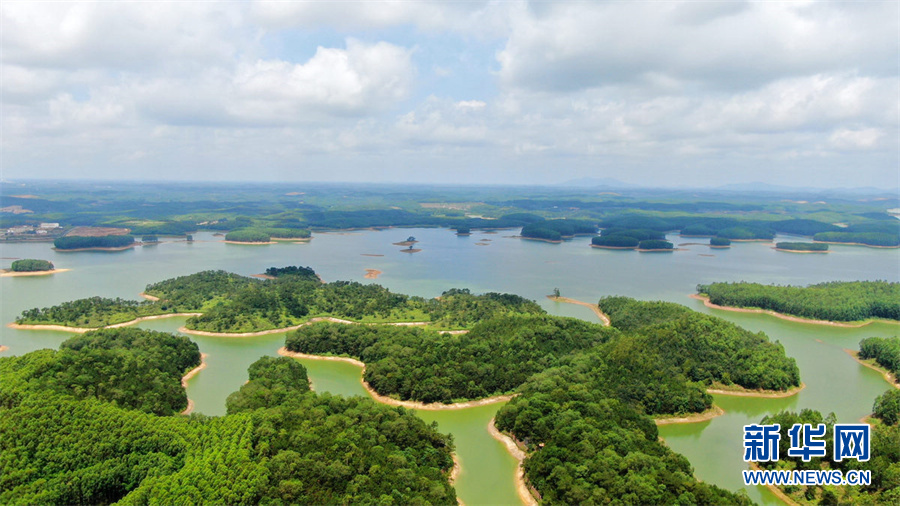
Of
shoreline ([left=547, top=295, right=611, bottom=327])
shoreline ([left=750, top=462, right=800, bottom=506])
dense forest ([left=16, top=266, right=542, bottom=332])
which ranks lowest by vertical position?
shoreline ([left=750, top=462, right=800, bottom=506])

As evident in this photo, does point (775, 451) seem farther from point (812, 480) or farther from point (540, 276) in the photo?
point (540, 276)

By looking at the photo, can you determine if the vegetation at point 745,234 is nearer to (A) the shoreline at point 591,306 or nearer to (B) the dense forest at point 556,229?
(B) the dense forest at point 556,229

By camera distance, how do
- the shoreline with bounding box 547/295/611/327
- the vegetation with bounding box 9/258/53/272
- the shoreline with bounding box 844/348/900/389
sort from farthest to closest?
the vegetation with bounding box 9/258/53/272
the shoreline with bounding box 547/295/611/327
the shoreline with bounding box 844/348/900/389

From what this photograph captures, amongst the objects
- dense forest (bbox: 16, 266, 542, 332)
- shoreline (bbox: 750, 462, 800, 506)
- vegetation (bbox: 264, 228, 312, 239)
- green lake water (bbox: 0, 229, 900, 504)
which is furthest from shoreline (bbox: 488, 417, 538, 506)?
vegetation (bbox: 264, 228, 312, 239)

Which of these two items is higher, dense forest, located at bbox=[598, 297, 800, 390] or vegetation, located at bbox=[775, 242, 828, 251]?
vegetation, located at bbox=[775, 242, 828, 251]

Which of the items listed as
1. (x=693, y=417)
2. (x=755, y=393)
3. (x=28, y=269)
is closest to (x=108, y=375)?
(x=693, y=417)

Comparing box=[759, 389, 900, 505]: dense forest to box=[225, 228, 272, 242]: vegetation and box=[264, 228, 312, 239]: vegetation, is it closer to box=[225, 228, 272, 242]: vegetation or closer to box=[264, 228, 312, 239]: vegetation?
box=[225, 228, 272, 242]: vegetation
